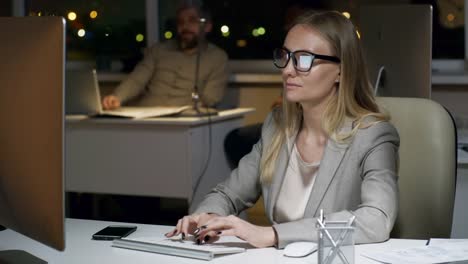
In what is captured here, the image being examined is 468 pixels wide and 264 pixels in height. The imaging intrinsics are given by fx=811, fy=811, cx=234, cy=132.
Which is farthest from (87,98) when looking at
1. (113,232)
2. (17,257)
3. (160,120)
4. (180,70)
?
(17,257)

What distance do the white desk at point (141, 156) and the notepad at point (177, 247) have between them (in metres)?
2.33

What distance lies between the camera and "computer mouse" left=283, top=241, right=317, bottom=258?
1636 millimetres

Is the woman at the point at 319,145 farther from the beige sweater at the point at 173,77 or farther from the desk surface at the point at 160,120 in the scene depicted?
the beige sweater at the point at 173,77

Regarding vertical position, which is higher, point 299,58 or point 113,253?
point 299,58

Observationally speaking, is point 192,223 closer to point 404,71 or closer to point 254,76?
point 404,71

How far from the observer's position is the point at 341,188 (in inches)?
78.0

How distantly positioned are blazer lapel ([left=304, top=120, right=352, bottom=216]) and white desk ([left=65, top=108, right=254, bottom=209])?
2.13m

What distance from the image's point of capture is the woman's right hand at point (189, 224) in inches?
72.3

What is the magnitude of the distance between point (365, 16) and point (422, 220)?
1.19 metres

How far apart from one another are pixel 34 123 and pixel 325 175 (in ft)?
2.83

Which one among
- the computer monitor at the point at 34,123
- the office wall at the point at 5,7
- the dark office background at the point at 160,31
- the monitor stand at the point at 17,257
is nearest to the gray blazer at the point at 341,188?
the monitor stand at the point at 17,257

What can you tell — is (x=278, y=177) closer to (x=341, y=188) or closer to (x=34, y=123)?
(x=341, y=188)

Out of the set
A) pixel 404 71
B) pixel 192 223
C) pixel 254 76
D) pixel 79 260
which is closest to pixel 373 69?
pixel 404 71

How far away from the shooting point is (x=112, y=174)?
430 centimetres
